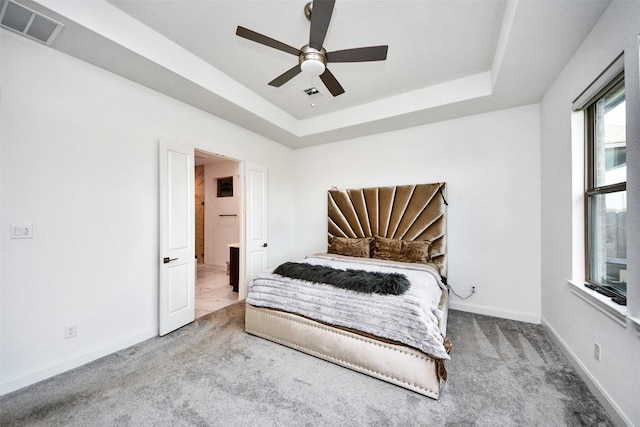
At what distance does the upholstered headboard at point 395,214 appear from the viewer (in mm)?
3576

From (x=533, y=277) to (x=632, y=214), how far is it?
201 centimetres

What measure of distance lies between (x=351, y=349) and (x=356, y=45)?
2835mm

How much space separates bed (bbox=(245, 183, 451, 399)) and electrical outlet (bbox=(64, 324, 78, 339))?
147 centimetres

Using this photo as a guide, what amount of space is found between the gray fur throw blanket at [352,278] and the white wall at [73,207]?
5.20ft

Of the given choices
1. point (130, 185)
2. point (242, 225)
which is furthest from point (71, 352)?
point (242, 225)

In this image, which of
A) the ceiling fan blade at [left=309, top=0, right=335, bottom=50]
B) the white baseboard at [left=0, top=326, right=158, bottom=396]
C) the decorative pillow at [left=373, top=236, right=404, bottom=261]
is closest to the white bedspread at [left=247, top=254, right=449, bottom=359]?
the decorative pillow at [left=373, top=236, right=404, bottom=261]

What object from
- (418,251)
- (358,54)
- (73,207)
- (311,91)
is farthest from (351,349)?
(311,91)

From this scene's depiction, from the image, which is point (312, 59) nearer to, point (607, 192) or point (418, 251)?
point (607, 192)

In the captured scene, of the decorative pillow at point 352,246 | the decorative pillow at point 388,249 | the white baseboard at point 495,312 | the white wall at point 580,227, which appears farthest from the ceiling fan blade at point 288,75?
the white baseboard at point 495,312

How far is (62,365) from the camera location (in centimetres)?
211

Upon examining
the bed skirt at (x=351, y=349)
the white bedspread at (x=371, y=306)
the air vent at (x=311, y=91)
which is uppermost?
the air vent at (x=311, y=91)

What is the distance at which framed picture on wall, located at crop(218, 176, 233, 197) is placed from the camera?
6.13 metres

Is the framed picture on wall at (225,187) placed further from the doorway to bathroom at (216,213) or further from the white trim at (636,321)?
the white trim at (636,321)

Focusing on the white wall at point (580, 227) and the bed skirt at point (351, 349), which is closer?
the white wall at point (580, 227)
